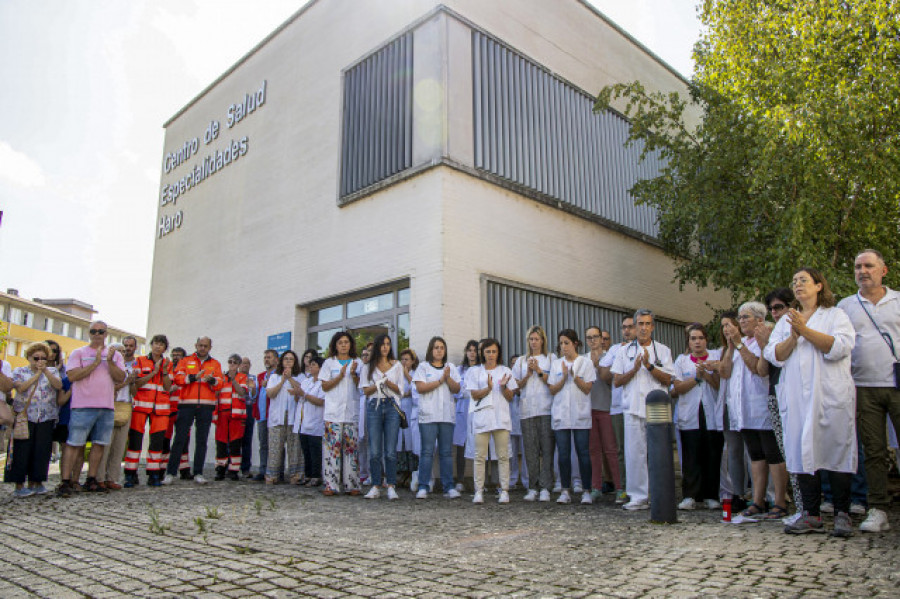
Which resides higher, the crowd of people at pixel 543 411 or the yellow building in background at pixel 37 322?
the yellow building in background at pixel 37 322

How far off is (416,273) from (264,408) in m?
3.37

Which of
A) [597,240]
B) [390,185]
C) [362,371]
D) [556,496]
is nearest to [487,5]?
[390,185]

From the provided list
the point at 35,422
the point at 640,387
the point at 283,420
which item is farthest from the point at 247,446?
the point at 640,387

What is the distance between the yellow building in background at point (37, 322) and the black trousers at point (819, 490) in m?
46.7

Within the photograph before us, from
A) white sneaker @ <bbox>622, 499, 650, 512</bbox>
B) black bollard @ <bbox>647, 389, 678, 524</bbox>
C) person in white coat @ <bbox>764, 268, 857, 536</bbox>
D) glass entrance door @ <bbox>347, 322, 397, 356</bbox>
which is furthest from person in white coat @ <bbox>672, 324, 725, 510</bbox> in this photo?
glass entrance door @ <bbox>347, 322, 397, 356</bbox>

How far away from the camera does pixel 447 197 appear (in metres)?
9.99

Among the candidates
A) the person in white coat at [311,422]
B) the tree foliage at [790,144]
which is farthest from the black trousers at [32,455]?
the tree foliage at [790,144]

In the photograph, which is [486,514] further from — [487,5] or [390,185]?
[487,5]

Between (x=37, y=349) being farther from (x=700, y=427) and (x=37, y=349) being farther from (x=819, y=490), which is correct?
(x=819, y=490)

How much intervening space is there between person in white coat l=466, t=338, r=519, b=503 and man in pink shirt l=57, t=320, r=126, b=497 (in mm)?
4431

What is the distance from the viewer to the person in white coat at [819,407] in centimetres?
450

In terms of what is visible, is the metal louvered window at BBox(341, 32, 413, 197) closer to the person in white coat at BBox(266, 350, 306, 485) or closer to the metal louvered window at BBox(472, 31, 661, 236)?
the metal louvered window at BBox(472, 31, 661, 236)

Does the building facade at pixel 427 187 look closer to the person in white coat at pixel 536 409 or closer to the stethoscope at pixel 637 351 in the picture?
the person in white coat at pixel 536 409

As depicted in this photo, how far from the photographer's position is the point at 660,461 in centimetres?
543
